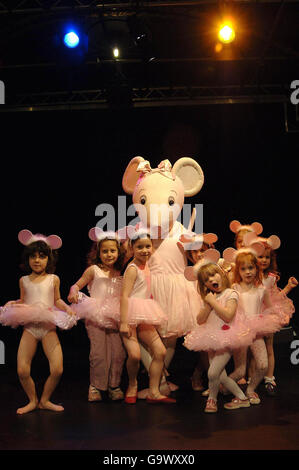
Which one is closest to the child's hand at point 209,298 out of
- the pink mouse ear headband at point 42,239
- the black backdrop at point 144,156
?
the pink mouse ear headband at point 42,239

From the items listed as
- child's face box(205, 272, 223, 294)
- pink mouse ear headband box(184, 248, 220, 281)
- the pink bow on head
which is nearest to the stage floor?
child's face box(205, 272, 223, 294)

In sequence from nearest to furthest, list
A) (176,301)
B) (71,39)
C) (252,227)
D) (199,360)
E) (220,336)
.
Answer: (220,336) < (176,301) < (199,360) < (252,227) < (71,39)

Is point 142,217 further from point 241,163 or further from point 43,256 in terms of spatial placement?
point 241,163

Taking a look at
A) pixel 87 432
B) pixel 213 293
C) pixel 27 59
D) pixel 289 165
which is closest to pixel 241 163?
pixel 289 165

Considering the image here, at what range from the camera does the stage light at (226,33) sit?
17.3 feet

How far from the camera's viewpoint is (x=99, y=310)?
3777 mm

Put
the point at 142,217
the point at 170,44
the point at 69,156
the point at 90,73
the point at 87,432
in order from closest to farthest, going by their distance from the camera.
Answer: the point at 87,432 < the point at 142,217 < the point at 170,44 < the point at 90,73 < the point at 69,156

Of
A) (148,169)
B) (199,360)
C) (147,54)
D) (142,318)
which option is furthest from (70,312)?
(147,54)

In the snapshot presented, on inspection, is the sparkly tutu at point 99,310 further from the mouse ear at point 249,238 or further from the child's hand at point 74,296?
the mouse ear at point 249,238

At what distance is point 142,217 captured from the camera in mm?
4199

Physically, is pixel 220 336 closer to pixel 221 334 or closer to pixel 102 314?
pixel 221 334

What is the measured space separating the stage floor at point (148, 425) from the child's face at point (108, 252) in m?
0.98

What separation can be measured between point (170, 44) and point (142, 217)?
8.73 ft

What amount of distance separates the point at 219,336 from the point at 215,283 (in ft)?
1.11
